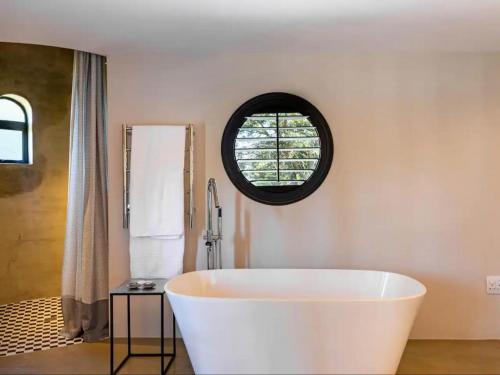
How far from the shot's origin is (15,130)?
434 centimetres

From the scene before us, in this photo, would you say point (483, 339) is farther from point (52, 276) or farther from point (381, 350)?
point (52, 276)

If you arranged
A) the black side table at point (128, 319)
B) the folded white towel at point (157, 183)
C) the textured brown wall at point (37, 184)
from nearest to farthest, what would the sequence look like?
the black side table at point (128, 319)
the folded white towel at point (157, 183)
the textured brown wall at point (37, 184)

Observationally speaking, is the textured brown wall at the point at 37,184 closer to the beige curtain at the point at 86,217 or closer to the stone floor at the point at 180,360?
the beige curtain at the point at 86,217

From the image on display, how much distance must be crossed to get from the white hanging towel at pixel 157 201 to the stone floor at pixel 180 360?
610 millimetres

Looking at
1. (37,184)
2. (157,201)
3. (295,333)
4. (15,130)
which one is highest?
(15,130)

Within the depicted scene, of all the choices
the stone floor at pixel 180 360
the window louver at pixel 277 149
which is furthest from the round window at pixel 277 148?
the stone floor at pixel 180 360

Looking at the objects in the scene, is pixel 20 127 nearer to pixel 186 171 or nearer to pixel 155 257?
pixel 186 171

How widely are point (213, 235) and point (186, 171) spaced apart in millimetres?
543

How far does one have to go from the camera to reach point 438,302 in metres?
3.22

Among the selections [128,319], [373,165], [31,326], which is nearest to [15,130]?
[31,326]

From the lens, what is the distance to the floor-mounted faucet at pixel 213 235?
313 centimetres

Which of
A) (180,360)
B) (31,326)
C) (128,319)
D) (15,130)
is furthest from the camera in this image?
(15,130)

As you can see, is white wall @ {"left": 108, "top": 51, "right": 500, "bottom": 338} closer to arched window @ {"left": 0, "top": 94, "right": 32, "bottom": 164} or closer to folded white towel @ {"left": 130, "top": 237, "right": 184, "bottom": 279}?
folded white towel @ {"left": 130, "top": 237, "right": 184, "bottom": 279}

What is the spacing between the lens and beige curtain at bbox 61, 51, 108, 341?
329 centimetres
